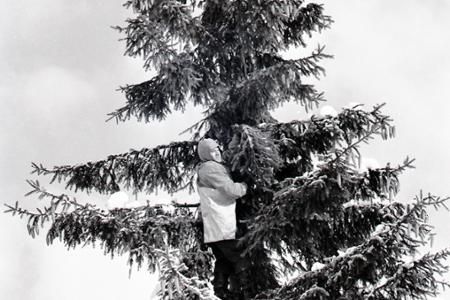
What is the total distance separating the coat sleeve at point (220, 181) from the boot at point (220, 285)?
1.06 meters

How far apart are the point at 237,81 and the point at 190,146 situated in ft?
3.70

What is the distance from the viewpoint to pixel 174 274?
16.8ft

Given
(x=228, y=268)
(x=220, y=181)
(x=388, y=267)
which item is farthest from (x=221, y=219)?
(x=388, y=267)

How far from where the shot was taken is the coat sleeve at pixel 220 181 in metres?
7.10

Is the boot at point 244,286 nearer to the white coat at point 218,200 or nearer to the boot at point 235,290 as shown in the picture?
the boot at point 235,290

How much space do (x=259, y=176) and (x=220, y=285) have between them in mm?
1437

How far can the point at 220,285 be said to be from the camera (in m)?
7.43

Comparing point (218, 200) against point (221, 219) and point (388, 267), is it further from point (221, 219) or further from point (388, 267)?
point (388, 267)

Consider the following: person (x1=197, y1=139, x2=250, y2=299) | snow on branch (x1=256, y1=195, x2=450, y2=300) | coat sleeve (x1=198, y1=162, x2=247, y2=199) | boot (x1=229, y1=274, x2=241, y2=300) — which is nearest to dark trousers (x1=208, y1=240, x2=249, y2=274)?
person (x1=197, y1=139, x2=250, y2=299)

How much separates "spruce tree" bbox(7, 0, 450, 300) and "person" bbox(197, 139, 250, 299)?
Result: 0.17m

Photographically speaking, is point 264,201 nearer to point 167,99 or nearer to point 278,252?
point 278,252

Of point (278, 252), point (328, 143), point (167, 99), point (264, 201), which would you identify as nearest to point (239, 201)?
point (264, 201)

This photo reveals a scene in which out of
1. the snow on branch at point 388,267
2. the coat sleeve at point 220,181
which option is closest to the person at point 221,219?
the coat sleeve at point 220,181

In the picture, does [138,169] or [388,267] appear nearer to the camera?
[388,267]
